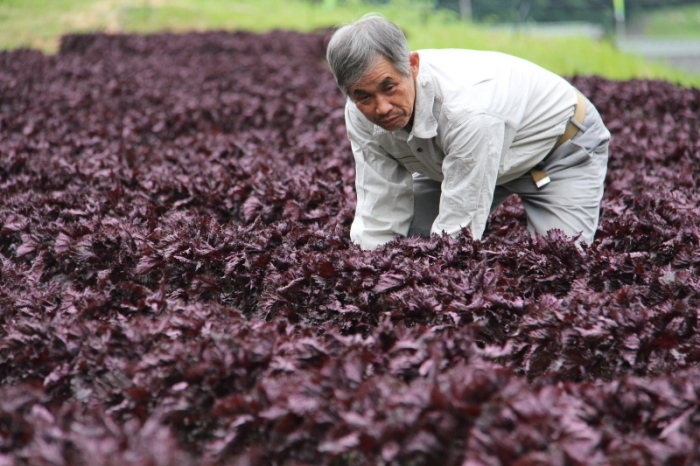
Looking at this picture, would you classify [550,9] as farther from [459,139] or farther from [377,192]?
[459,139]

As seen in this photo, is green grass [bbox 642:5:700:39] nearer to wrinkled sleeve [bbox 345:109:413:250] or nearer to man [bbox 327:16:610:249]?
man [bbox 327:16:610:249]

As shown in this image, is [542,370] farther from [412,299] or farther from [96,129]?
[96,129]

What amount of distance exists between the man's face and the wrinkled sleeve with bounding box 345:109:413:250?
40 cm

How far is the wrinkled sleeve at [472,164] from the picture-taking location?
312 cm

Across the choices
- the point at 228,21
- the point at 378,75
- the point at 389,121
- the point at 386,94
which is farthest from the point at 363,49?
the point at 228,21

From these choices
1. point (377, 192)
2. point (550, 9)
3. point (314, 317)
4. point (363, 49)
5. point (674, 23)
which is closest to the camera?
point (363, 49)

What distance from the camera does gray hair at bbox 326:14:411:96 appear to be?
9.58 ft

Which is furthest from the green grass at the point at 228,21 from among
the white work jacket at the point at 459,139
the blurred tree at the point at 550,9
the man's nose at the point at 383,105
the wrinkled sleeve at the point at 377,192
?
the man's nose at the point at 383,105

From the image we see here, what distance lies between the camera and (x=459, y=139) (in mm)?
3139

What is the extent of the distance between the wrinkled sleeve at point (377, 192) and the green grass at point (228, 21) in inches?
376

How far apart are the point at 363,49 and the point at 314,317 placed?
1.26m

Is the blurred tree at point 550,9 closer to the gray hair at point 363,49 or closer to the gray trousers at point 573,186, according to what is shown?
the gray trousers at point 573,186

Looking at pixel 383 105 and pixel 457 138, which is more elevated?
pixel 383 105

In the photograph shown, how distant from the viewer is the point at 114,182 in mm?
5094
